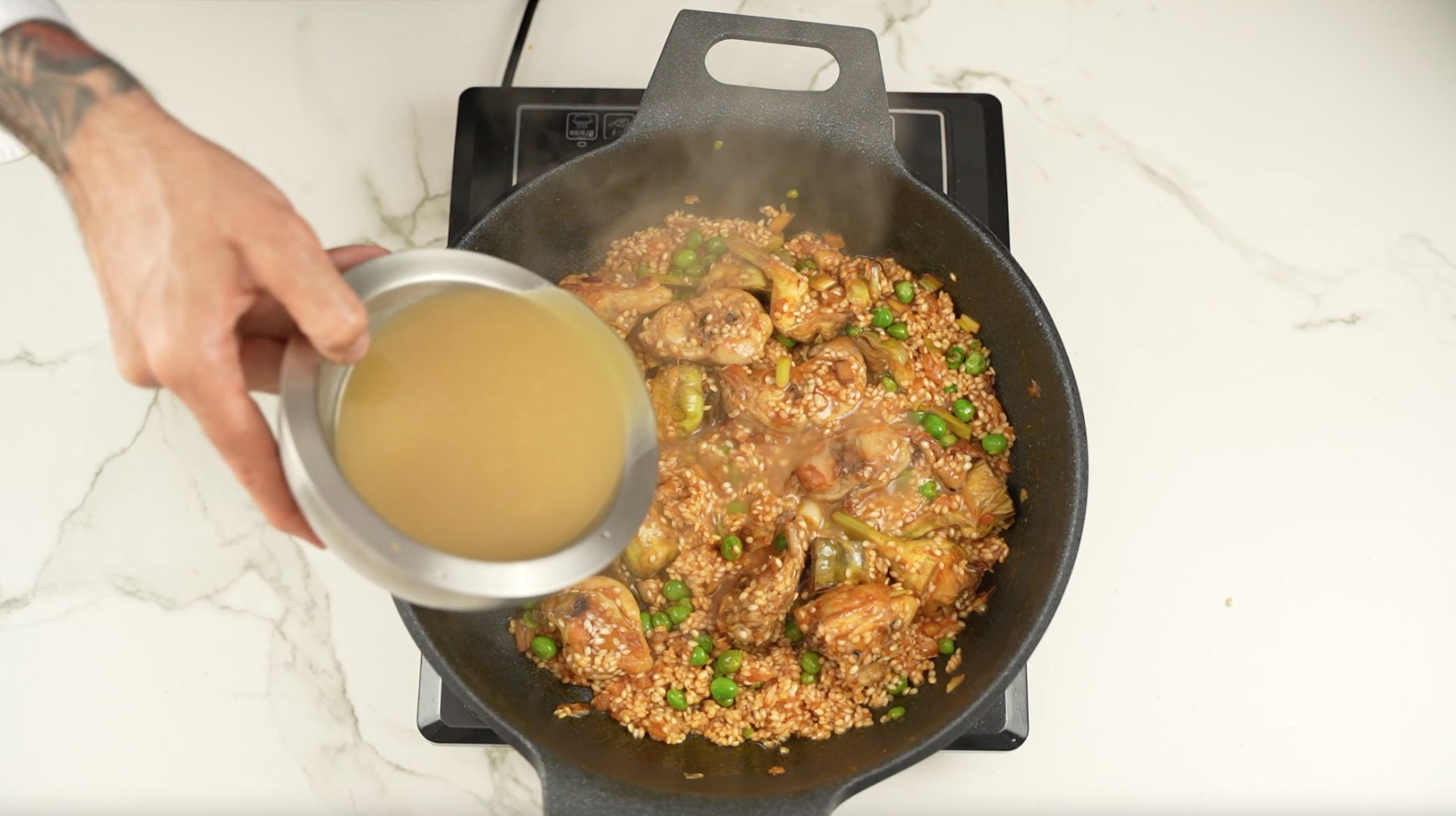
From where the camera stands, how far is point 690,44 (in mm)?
2527

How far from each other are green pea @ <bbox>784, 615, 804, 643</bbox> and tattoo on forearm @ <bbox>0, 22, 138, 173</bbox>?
1839 mm

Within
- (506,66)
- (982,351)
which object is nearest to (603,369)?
(982,351)

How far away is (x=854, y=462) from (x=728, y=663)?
1.96 feet

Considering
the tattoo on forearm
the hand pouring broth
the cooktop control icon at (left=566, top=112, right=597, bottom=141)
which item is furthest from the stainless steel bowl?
the cooktop control icon at (left=566, top=112, right=597, bottom=141)

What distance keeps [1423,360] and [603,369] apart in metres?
2.74

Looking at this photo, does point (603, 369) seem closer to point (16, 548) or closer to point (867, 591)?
point (867, 591)

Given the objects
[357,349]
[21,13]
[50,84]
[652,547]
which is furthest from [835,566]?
[21,13]

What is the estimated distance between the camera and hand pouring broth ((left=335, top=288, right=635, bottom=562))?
1.69 metres

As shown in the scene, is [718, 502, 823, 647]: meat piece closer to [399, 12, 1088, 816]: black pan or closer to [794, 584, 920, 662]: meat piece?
[794, 584, 920, 662]: meat piece

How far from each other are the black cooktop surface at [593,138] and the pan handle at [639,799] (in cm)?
152

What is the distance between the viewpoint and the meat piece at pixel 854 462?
2543 millimetres

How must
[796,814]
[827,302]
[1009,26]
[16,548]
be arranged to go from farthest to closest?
[1009,26]
[16,548]
[827,302]
[796,814]

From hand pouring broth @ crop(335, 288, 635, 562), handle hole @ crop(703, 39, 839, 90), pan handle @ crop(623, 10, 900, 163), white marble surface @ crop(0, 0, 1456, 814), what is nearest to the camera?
hand pouring broth @ crop(335, 288, 635, 562)

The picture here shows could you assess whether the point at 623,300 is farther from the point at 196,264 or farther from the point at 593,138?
the point at 196,264
